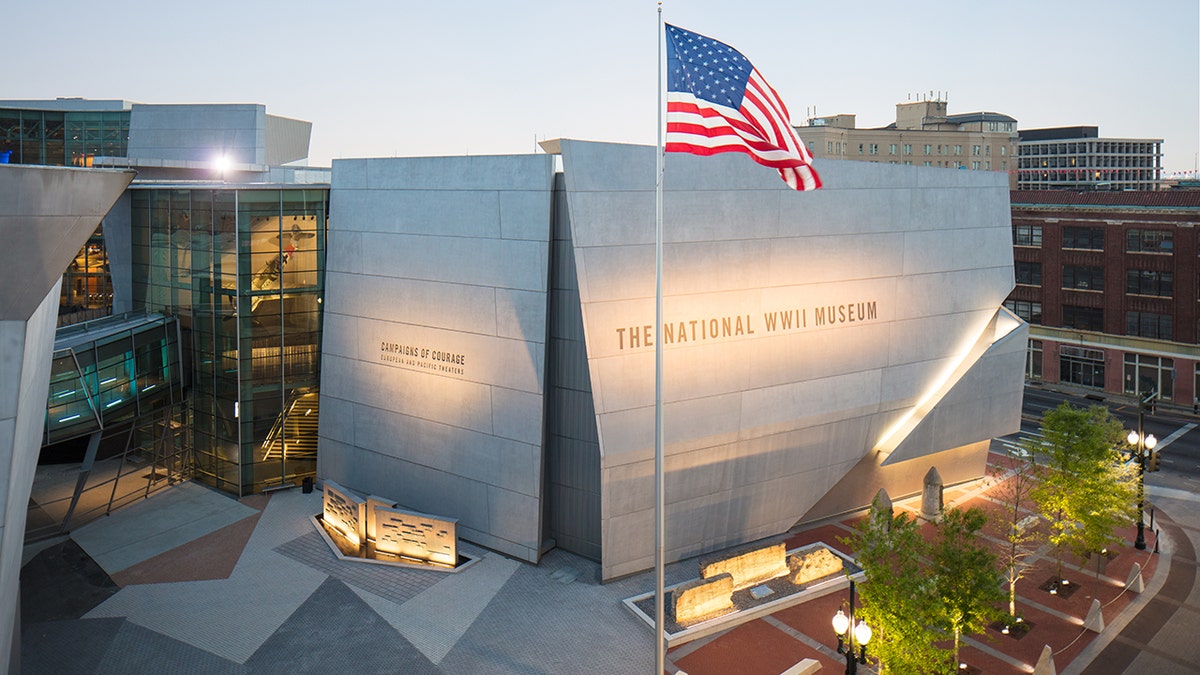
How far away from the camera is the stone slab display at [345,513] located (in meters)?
27.8

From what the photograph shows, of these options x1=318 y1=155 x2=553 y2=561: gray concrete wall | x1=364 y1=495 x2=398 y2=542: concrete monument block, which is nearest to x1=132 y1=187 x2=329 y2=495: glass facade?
x1=318 y1=155 x2=553 y2=561: gray concrete wall

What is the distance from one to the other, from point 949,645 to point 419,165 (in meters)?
21.2

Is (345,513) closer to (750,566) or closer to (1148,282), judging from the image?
(750,566)

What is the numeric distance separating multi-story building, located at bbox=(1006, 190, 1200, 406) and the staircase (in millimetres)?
45609

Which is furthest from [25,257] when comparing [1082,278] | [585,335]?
[1082,278]

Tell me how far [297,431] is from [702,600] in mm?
18126

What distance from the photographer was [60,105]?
4872cm

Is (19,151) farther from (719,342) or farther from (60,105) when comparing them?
(719,342)

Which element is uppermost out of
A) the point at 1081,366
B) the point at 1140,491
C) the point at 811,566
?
the point at 1081,366

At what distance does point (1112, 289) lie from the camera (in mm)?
52438

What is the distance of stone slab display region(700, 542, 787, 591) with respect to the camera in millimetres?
24614

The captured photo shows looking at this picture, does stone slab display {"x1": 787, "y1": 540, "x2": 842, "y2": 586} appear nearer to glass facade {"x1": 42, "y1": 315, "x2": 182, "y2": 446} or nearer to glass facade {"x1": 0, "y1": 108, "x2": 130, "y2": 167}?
glass facade {"x1": 42, "y1": 315, "x2": 182, "y2": 446}

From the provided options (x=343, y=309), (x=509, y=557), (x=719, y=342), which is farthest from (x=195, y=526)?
(x=719, y=342)

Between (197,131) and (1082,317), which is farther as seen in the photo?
(1082,317)
